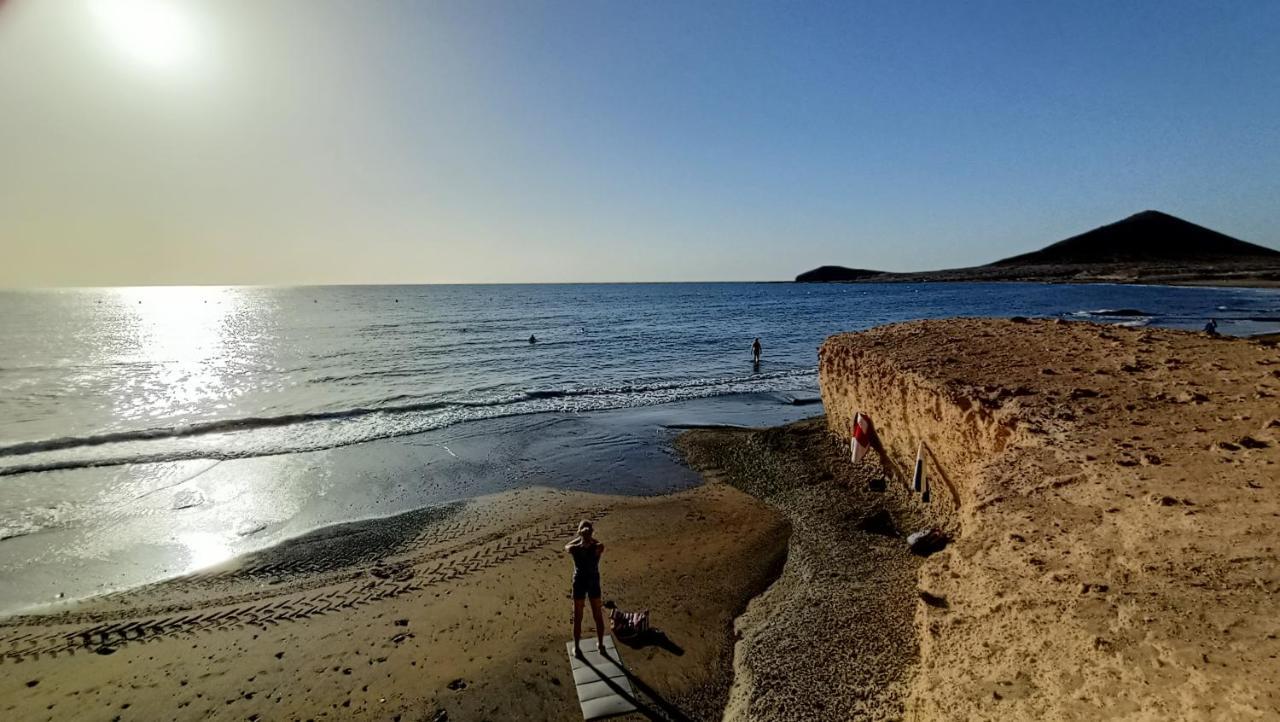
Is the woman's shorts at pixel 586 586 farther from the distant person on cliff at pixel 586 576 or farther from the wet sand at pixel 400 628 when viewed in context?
the wet sand at pixel 400 628

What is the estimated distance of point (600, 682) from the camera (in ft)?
23.0

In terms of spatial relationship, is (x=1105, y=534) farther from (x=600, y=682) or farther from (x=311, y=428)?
(x=311, y=428)

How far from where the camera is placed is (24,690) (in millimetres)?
7602

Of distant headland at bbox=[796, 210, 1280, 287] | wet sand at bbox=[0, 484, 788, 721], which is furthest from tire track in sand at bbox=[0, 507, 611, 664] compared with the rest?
distant headland at bbox=[796, 210, 1280, 287]

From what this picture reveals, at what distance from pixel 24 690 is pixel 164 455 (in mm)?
13111

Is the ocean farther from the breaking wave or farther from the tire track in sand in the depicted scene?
the tire track in sand

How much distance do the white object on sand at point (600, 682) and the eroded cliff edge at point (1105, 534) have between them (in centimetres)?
336

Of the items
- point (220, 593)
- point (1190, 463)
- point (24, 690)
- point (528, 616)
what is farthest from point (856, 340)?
point (24, 690)

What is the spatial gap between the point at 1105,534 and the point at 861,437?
8.02m

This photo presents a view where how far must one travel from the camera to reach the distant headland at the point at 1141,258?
345 feet

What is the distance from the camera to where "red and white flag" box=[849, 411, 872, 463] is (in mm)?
13430

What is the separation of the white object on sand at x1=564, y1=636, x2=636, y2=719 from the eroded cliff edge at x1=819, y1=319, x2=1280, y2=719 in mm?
3357

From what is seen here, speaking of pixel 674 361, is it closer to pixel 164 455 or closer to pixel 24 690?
pixel 164 455

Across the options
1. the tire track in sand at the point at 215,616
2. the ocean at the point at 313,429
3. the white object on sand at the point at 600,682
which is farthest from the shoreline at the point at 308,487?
the white object on sand at the point at 600,682
